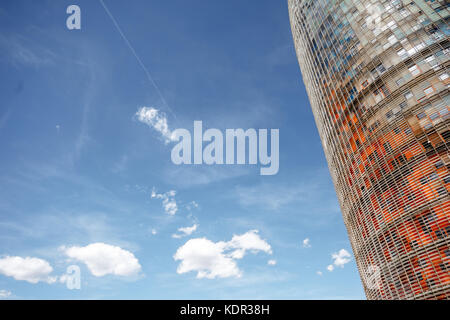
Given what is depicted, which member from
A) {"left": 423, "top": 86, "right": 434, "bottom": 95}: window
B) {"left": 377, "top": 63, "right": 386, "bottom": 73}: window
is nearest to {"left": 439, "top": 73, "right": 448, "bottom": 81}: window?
{"left": 423, "top": 86, "right": 434, "bottom": 95}: window

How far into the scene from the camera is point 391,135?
26.2 m

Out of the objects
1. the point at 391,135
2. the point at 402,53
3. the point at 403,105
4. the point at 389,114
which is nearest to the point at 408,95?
the point at 403,105

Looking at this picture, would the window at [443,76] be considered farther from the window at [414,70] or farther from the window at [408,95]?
the window at [408,95]

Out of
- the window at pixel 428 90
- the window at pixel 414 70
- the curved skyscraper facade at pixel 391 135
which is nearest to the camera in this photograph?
the curved skyscraper facade at pixel 391 135

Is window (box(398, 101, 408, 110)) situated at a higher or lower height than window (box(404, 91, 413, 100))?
lower

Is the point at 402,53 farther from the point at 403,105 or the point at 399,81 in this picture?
the point at 403,105

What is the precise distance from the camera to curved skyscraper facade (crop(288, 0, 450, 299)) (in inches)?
858

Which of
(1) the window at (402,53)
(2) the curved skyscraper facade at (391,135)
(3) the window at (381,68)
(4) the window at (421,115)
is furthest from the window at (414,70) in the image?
(4) the window at (421,115)

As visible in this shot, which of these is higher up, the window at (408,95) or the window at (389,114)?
the window at (408,95)

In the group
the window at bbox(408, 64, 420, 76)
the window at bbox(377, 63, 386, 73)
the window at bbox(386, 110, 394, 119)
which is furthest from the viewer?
the window at bbox(377, 63, 386, 73)

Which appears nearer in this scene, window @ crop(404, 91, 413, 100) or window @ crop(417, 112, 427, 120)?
window @ crop(417, 112, 427, 120)

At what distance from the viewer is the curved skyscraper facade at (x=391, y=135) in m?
21.8

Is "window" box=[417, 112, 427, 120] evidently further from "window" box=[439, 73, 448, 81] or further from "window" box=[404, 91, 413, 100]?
"window" box=[439, 73, 448, 81]

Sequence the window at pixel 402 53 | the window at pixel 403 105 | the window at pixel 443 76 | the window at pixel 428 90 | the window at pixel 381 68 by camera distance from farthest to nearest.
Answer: the window at pixel 381 68 → the window at pixel 402 53 → the window at pixel 403 105 → the window at pixel 428 90 → the window at pixel 443 76
